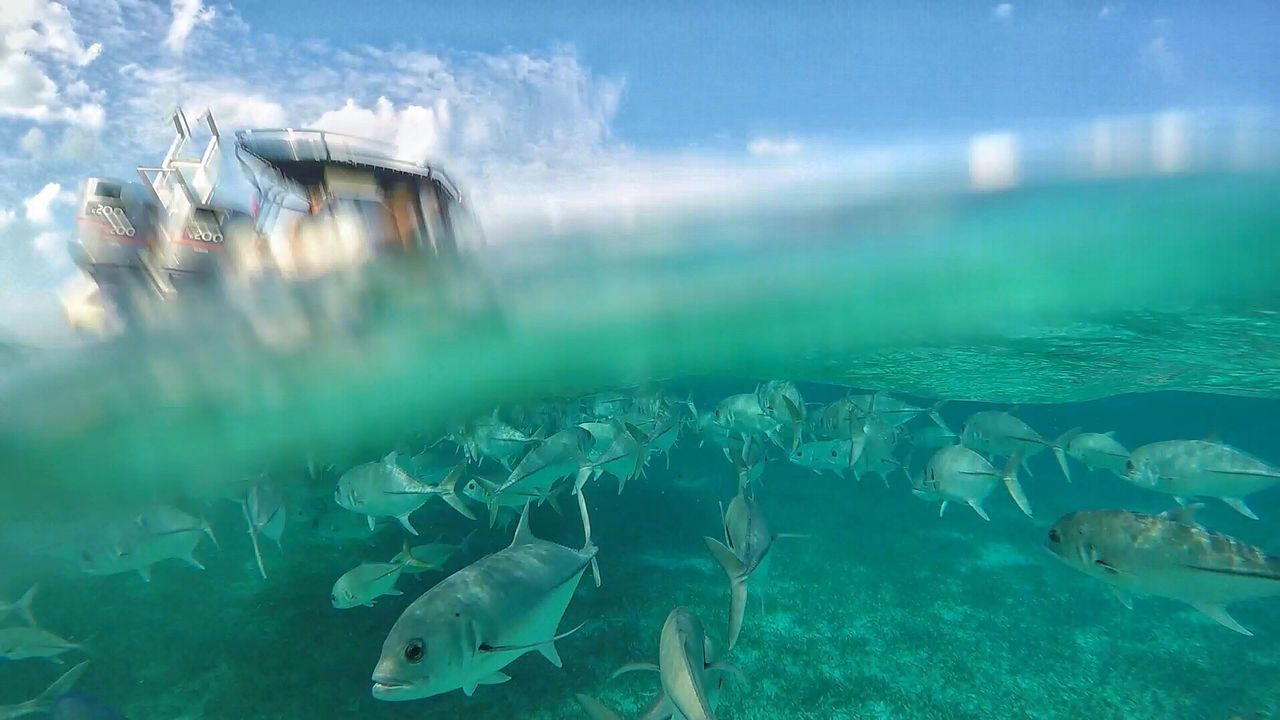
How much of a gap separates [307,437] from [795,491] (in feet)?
73.2

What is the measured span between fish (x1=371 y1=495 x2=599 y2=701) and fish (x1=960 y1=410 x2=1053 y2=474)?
27.8 feet

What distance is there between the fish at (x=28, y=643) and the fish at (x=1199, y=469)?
47.3 ft

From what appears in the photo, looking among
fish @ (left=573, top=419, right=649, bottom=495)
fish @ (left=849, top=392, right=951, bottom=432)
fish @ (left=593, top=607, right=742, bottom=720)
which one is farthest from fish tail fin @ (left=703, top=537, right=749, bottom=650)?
fish @ (left=849, top=392, right=951, bottom=432)

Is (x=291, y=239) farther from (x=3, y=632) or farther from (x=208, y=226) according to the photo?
(x=3, y=632)

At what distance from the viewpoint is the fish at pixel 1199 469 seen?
6.94 m

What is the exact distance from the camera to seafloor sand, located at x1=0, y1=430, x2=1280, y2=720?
26.1 feet

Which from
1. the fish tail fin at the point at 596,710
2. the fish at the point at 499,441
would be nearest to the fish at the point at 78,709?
the fish tail fin at the point at 596,710

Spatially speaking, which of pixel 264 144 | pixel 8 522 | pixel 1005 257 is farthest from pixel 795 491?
pixel 8 522

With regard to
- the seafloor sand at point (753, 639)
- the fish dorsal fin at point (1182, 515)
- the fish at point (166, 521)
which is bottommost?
the seafloor sand at point (753, 639)

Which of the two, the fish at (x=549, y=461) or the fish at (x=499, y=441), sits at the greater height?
the fish at (x=549, y=461)

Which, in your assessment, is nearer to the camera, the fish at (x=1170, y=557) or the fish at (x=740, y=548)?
the fish at (x=740, y=548)

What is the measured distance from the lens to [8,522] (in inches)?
872

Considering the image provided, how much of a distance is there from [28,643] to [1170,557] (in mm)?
12513

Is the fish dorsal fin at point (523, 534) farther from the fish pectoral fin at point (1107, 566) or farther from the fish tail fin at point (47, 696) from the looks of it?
the fish tail fin at point (47, 696)
